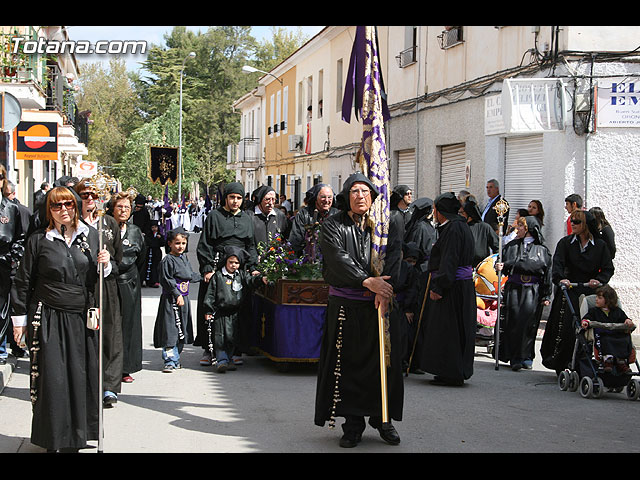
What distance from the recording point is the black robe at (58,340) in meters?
6.09

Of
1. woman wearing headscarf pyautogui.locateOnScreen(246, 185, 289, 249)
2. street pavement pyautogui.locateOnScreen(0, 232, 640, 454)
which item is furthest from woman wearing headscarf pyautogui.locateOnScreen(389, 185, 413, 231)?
street pavement pyautogui.locateOnScreen(0, 232, 640, 454)

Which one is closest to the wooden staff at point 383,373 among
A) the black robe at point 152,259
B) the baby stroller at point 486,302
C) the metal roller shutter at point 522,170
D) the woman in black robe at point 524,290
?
the woman in black robe at point 524,290

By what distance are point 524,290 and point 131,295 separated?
465 centimetres

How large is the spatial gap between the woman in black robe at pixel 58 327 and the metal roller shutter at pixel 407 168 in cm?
1503

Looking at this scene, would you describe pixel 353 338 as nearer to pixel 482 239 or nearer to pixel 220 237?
pixel 220 237

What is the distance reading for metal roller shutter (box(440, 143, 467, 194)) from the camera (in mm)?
17859

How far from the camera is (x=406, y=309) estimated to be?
10.2 meters

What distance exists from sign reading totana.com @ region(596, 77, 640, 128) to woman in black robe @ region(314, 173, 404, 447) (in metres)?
7.30

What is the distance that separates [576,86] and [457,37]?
4995 mm

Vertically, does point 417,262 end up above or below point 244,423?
above

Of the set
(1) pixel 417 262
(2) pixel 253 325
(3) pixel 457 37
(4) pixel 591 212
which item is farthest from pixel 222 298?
(3) pixel 457 37

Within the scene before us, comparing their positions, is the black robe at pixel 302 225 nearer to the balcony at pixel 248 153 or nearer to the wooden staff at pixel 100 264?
the wooden staff at pixel 100 264
